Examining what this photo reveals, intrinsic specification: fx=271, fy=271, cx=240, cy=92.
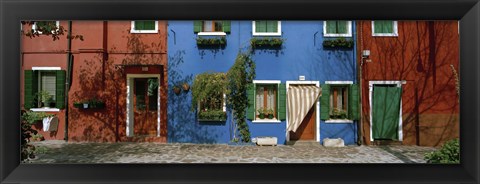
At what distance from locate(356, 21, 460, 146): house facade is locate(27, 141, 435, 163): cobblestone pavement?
1.77 feet

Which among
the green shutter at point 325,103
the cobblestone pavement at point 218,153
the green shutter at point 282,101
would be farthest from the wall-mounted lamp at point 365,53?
the cobblestone pavement at point 218,153

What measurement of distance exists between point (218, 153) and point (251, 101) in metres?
1.89

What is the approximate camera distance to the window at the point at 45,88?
25.5 feet

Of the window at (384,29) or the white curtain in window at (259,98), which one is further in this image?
the white curtain in window at (259,98)

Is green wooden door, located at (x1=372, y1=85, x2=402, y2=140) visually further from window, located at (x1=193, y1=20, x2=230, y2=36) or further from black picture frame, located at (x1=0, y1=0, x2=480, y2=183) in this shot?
black picture frame, located at (x1=0, y1=0, x2=480, y2=183)

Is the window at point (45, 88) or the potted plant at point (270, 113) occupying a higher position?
the window at point (45, 88)

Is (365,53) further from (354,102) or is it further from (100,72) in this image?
(100,72)

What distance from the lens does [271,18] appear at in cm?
146

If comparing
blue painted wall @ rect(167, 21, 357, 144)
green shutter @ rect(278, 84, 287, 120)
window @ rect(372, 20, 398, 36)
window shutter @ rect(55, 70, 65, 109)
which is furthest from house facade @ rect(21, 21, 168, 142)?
window @ rect(372, 20, 398, 36)

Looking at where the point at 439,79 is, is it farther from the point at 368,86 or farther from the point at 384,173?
the point at 384,173

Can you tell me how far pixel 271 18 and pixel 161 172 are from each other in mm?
1009

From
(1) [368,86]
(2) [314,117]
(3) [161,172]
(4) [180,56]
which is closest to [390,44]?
(1) [368,86]

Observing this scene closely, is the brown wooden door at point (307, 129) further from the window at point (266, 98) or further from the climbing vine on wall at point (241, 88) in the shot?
the climbing vine on wall at point (241, 88)

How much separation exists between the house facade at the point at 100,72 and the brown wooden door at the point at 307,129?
3.87 m
